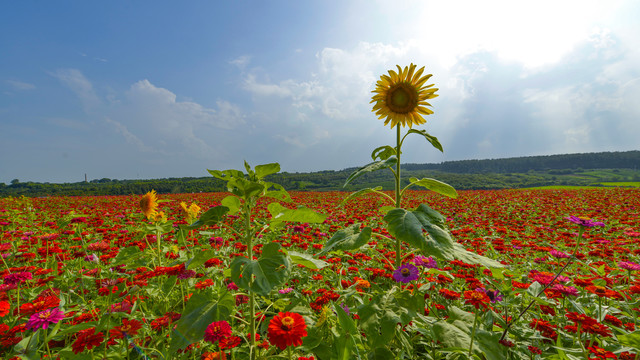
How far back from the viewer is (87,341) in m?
1.36

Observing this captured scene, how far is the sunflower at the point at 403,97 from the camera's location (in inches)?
64.6

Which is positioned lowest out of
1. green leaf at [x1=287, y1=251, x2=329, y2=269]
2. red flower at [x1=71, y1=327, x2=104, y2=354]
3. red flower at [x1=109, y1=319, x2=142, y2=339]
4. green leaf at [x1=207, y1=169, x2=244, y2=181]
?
red flower at [x1=71, y1=327, x2=104, y2=354]

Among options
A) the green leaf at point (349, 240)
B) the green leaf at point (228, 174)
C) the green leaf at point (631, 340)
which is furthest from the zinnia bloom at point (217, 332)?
the green leaf at point (631, 340)

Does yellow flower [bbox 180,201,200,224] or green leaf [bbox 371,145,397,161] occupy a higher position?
green leaf [bbox 371,145,397,161]

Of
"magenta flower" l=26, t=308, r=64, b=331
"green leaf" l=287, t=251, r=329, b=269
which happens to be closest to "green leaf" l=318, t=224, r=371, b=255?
"green leaf" l=287, t=251, r=329, b=269

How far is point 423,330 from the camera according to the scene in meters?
1.54

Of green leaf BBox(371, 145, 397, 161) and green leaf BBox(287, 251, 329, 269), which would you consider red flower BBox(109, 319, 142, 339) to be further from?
green leaf BBox(371, 145, 397, 161)

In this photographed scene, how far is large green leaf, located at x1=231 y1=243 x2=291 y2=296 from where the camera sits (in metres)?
1.01

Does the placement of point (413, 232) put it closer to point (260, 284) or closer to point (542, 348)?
point (260, 284)

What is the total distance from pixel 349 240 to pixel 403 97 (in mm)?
1028

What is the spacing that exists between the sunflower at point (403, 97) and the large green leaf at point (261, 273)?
1137 mm

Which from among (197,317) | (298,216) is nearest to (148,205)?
(197,317)

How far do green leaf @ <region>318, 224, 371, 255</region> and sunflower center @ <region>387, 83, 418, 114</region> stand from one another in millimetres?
869

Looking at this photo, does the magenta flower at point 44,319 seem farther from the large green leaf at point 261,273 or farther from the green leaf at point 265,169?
the green leaf at point 265,169
